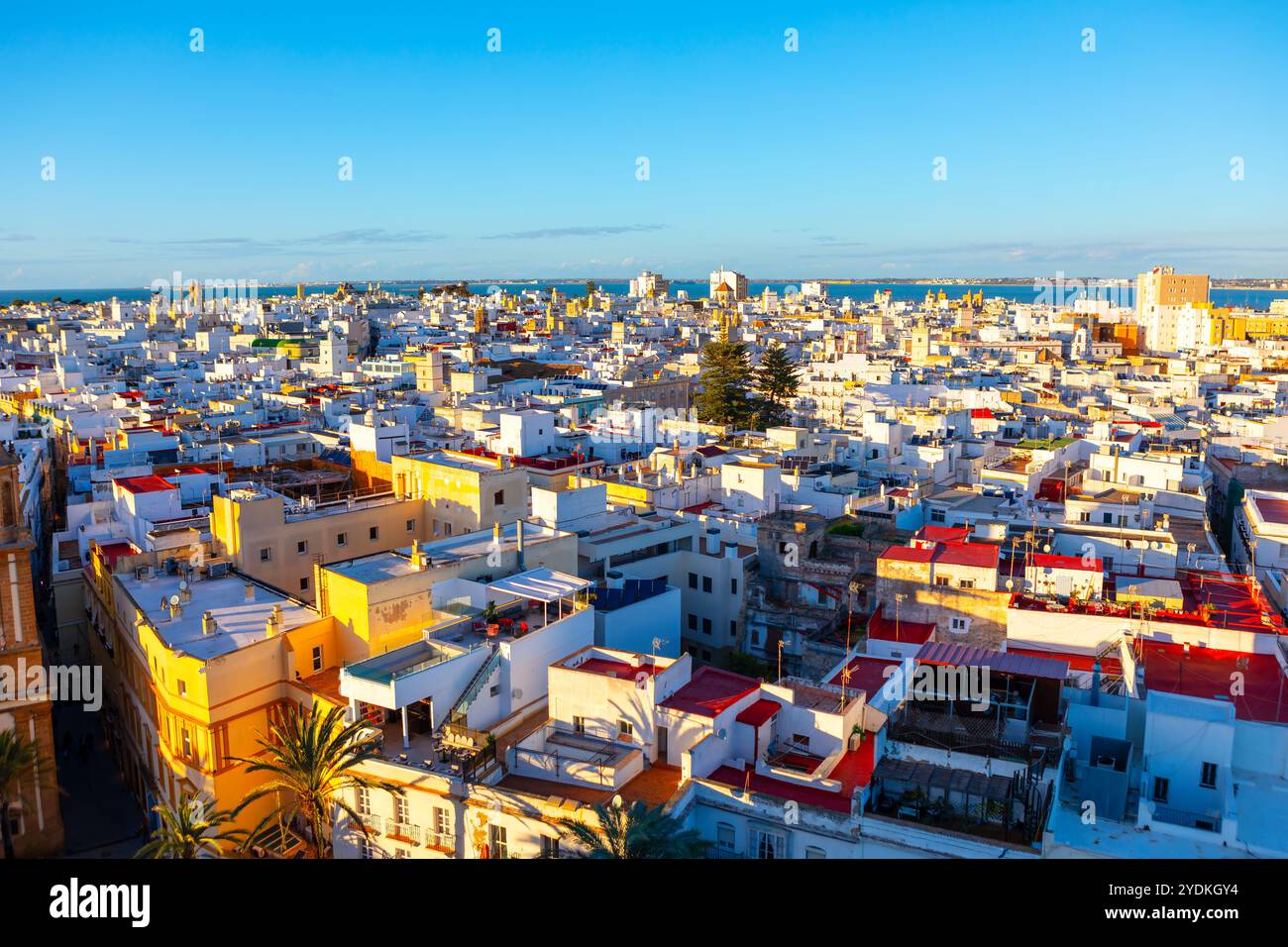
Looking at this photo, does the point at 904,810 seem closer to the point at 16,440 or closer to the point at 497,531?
the point at 497,531

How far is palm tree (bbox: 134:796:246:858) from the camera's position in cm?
968

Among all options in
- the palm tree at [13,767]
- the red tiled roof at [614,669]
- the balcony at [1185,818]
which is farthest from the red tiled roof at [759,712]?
the palm tree at [13,767]

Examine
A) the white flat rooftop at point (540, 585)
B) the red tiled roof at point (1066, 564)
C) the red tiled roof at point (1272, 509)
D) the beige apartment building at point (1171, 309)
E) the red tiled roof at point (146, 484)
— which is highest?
the beige apartment building at point (1171, 309)

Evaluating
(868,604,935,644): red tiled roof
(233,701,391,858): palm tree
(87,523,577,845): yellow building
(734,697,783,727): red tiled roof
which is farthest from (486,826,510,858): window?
(868,604,935,644): red tiled roof

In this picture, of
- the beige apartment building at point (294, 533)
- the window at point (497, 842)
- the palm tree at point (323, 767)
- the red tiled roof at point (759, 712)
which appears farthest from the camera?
the beige apartment building at point (294, 533)

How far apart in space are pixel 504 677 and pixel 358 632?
2.76 meters

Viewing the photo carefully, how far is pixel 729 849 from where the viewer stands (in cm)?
950

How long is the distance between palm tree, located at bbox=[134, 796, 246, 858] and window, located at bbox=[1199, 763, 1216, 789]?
9.19 m

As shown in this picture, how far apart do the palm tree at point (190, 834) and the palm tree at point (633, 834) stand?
348 centimetres

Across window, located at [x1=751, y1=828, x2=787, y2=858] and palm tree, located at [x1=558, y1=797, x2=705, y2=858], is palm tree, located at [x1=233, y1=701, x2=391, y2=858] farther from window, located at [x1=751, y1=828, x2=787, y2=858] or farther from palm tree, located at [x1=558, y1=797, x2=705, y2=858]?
window, located at [x1=751, y1=828, x2=787, y2=858]

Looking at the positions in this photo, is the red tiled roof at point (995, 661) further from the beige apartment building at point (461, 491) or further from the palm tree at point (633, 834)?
the beige apartment building at point (461, 491)

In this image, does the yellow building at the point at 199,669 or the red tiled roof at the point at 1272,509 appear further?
the red tiled roof at the point at 1272,509

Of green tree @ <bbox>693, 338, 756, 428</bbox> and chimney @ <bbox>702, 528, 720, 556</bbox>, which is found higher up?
green tree @ <bbox>693, 338, 756, 428</bbox>

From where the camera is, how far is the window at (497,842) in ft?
30.7
